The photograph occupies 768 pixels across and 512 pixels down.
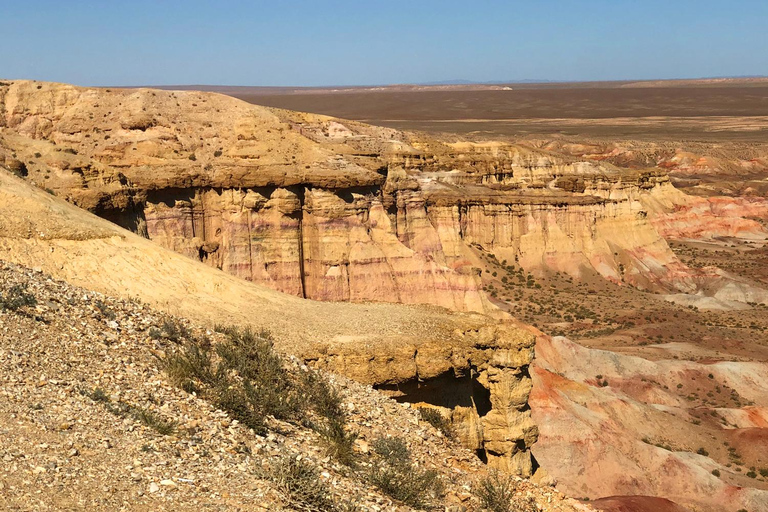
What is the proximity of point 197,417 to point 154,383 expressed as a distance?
995 mm

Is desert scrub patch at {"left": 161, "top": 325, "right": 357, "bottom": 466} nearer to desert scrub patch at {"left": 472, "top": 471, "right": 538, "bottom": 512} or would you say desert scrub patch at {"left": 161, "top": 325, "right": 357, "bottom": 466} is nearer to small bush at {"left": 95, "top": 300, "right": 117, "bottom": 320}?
small bush at {"left": 95, "top": 300, "right": 117, "bottom": 320}

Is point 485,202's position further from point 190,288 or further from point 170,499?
point 170,499

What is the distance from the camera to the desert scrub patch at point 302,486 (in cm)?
1057

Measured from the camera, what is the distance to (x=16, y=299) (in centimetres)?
1310

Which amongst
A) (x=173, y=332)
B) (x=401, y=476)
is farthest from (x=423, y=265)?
(x=401, y=476)

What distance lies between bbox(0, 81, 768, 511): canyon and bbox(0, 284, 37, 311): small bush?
3577 millimetres

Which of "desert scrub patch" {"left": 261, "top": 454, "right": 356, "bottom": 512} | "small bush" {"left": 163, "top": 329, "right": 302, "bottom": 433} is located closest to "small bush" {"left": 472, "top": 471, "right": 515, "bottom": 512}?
"desert scrub patch" {"left": 261, "top": 454, "right": 356, "bottom": 512}

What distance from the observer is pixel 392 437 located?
46.4 ft

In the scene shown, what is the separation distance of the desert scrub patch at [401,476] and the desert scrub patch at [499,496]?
0.80 metres

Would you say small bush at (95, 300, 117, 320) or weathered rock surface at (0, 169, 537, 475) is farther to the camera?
weathered rock surface at (0, 169, 537, 475)

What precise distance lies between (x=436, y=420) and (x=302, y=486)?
19.8 feet

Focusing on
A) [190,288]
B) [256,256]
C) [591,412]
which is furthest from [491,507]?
[256,256]

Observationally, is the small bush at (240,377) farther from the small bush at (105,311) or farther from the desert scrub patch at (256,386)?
the small bush at (105,311)

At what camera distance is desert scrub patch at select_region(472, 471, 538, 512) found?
44.1 feet
